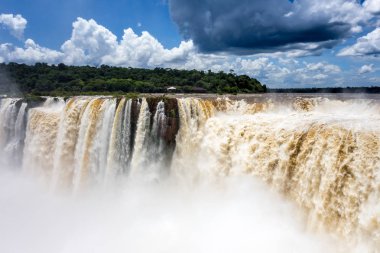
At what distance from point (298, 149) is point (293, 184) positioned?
115cm

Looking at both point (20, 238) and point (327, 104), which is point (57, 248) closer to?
point (20, 238)

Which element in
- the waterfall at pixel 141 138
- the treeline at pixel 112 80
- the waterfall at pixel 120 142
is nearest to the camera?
the waterfall at pixel 141 138

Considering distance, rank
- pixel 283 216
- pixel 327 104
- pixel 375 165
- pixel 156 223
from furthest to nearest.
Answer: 1. pixel 327 104
2. pixel 156 223
3. pixel 283 216
4. pixel 375 165

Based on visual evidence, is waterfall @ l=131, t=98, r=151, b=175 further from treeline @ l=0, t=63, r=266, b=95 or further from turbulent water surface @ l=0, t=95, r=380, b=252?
treeline @ l=0, t=63, r=266, b=95

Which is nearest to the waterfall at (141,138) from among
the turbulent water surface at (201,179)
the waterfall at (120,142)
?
the turbulent water surface at (201,179)

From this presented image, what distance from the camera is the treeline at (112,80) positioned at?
4759cm

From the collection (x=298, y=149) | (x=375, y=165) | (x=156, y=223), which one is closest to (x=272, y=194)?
(x=298, y=149)

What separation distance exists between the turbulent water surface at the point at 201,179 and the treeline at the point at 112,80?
74.4 ft

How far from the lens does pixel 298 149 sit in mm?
11875

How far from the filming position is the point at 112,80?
53.8 m

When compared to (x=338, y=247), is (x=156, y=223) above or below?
below

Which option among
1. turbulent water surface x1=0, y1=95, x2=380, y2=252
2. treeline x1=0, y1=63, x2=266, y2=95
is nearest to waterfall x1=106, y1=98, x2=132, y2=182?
turbulent water surface x1=0, y1=95, x2=380, y2=252

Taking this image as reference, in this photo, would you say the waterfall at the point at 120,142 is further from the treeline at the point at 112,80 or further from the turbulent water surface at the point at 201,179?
the treeline at the point at 112,80

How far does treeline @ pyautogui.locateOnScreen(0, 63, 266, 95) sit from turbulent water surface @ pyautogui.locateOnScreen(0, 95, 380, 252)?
74.4 feet
